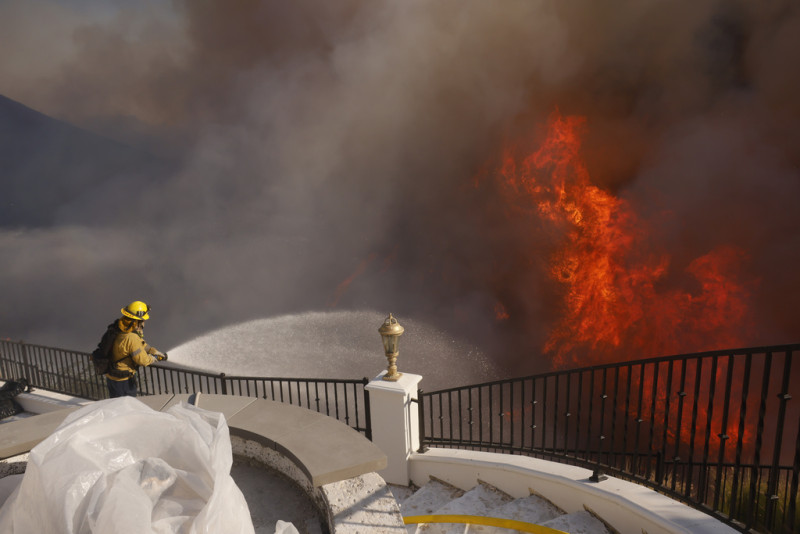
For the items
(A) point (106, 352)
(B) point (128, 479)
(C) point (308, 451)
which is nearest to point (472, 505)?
(C) point (308, 451)

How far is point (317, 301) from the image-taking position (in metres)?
19.2

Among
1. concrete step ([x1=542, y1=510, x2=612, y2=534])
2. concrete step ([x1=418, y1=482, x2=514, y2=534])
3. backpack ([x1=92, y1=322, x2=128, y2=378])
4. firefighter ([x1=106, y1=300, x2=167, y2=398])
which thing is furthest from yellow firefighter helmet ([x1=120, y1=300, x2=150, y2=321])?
concrete step ([x1=542, y1=510, x2=612, y2=534])

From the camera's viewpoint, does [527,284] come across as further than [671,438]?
Yes

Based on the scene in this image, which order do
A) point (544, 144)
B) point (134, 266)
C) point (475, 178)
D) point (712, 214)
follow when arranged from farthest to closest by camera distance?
point (134, 266)
point (475, 178)
point (544, 144)
point (712, 214)

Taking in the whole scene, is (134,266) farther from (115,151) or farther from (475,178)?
(475,178)

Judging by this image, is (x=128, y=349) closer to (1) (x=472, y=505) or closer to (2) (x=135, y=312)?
(2) (x=135, y=312)

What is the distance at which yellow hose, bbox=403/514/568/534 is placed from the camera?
3363 millimetres

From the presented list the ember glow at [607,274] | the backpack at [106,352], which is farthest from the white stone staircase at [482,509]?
the ember glow at [607,274]

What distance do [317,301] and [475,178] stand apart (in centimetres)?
805

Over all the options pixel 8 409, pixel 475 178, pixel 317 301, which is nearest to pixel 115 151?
pixel 317 301

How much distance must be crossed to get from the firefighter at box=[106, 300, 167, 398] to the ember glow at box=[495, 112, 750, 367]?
44.1ft

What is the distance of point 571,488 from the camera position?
369 cm

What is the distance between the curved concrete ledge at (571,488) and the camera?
2951 millimetres

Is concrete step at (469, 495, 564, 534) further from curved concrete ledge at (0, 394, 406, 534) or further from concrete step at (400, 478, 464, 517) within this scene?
curved concrete ledge at (0, 394, 406, 534)
